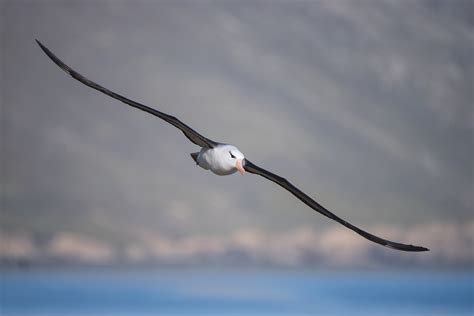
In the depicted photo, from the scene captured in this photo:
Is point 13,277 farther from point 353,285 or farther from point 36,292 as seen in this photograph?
point 353,285

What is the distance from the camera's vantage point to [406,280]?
108m

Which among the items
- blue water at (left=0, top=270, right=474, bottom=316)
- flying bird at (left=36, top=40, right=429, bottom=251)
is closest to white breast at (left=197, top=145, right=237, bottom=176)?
flying bird at (left=36, top=40, right=429, bottom=251)

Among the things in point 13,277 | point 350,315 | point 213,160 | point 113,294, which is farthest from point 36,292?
point 213,160

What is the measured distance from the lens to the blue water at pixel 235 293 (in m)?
76.0

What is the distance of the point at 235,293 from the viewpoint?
89250 mm

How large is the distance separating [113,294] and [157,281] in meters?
15.5

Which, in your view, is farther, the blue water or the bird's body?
the blue water

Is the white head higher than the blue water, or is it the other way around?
the blue water

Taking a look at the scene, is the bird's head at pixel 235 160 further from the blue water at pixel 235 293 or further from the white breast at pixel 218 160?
the blue water at pixel 235 293

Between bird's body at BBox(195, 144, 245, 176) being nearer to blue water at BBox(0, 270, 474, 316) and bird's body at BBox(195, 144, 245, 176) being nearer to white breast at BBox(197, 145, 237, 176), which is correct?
white breast at BBox(197, 145, 237, 176)

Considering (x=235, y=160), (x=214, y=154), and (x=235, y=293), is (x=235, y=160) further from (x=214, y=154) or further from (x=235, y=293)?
(x=235, y=293)

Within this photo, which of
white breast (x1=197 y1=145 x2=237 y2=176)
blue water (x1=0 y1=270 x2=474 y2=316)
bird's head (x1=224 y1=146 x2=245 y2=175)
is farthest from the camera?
blue water (x1=0 y1=270 x2=474 y2=316)

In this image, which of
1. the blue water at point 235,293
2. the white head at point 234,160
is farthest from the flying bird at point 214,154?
the blue water at point 235,293

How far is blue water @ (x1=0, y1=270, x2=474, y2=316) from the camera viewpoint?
249 ft
